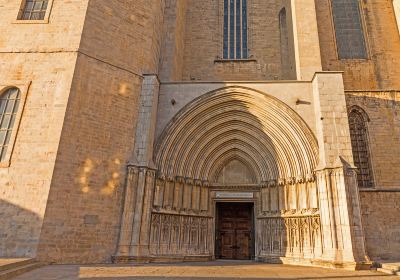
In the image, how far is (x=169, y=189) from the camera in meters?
8.38

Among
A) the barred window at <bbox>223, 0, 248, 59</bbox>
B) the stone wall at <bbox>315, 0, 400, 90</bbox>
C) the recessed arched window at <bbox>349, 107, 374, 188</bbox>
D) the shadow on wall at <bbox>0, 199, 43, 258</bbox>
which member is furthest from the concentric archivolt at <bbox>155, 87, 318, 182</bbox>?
the stone wall at <bbox>315, 0, 400, 90</bbox>

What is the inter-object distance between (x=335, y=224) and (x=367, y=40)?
9140 millimetres

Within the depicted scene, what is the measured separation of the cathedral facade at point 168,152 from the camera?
702 cm

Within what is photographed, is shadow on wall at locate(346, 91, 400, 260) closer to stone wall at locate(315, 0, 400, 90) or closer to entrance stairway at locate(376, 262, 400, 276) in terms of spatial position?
stone wall at locate(315, 0, 400, 90)

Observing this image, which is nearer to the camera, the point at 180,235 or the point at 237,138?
the point at 180,235

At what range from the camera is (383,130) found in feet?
31.5

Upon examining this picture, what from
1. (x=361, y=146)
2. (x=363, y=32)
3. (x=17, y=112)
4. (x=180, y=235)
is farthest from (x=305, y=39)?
(x=17, y=112)

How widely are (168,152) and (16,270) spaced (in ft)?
15.5

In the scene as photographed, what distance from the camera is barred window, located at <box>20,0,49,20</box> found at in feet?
28.6

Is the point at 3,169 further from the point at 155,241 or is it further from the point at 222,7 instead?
the point at 222,7

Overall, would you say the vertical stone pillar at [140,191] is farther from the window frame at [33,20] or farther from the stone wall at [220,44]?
the stone wall at [220,44]

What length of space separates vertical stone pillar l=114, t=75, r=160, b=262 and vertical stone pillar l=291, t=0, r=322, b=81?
214 inches

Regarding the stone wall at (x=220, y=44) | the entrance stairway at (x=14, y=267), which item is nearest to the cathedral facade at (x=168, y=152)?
the entrance stairway at (x=14, y=267)

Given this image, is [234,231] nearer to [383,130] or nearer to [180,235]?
[180,235]
